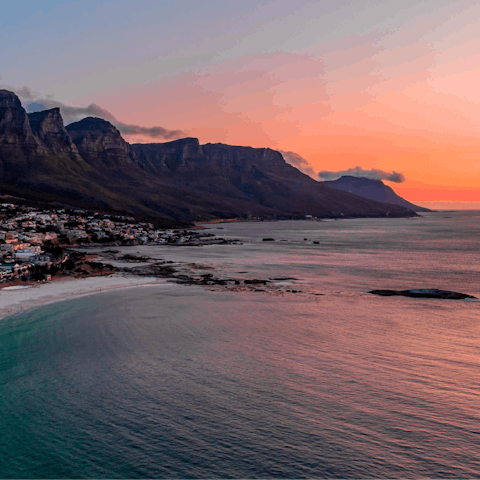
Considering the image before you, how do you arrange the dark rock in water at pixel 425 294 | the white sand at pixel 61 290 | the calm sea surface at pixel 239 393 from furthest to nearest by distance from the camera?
the dark rock in water at pixel 425 294 → the white sand at pixel 61 290 → the calm sea surface at pixel 239 393

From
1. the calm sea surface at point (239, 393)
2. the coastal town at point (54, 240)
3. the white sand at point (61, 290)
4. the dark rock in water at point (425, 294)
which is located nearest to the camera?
the calm sea surface at point (239, 393)

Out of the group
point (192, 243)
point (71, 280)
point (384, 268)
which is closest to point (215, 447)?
point (71, 280)

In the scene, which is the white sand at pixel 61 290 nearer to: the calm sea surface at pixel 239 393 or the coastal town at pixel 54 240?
the calm sea surface at pixel 239 393

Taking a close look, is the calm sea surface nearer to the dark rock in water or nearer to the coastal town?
the dark rock in water

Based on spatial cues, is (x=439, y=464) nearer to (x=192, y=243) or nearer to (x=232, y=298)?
(x=232, y=298)

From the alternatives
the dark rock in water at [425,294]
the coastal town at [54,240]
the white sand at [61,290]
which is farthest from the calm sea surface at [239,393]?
the coastal town at [54,240]

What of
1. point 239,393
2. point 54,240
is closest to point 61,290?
point 239,393

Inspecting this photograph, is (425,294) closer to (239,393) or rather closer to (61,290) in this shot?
(239,393)

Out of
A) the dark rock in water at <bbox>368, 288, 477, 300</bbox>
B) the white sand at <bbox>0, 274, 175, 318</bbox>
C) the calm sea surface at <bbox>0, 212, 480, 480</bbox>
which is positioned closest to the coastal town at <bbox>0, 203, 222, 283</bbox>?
the white sand at <bbox>0, 274, 175, 318</bbox>
